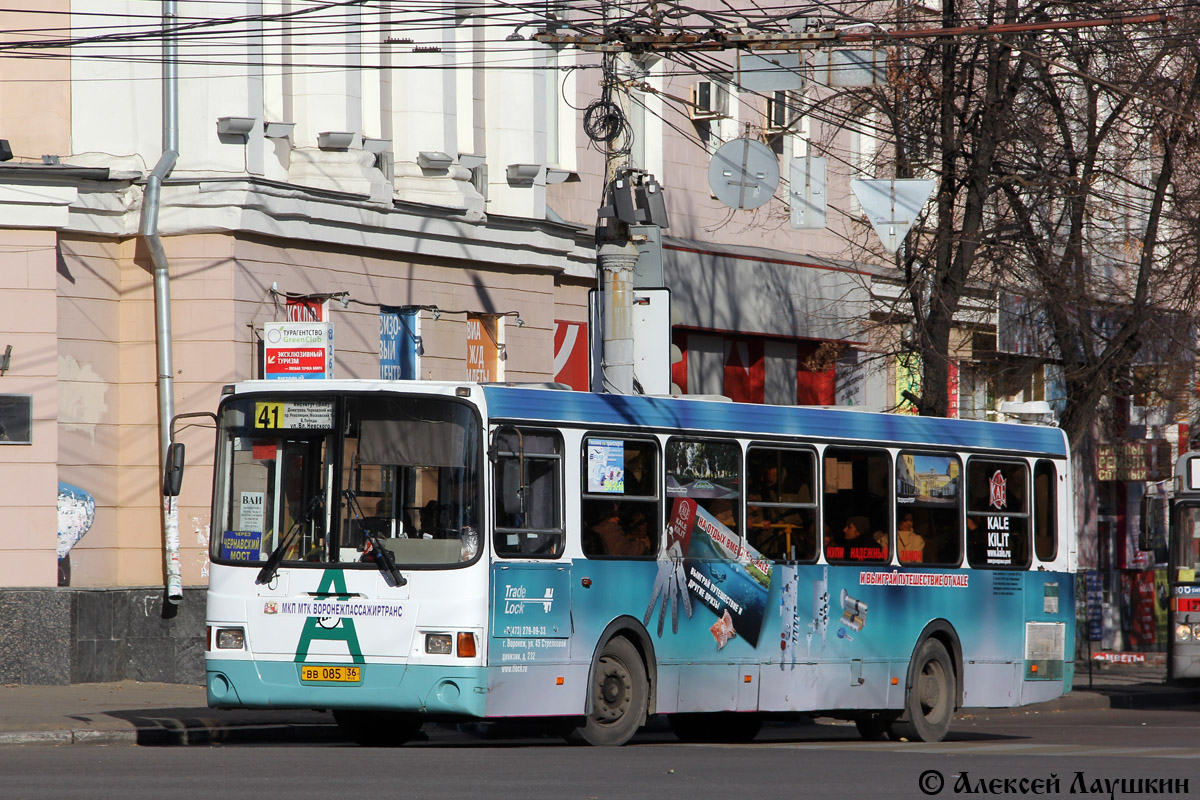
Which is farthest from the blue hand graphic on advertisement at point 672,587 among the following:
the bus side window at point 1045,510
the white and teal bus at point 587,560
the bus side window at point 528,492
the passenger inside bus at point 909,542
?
the bus side window at point 1045,510

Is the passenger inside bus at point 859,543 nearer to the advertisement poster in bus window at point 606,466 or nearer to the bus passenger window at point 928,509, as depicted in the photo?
the bus passenger window at point 928,509

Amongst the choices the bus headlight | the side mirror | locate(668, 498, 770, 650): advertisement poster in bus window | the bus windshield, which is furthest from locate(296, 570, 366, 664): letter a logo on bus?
locate(668, 498, 770, 650): advertisement poster in bus window

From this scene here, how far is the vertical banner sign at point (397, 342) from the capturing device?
22750 millimetres

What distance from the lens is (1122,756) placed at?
14.0 m

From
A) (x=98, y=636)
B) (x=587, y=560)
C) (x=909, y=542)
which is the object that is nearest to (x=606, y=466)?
(x=587, y=560)

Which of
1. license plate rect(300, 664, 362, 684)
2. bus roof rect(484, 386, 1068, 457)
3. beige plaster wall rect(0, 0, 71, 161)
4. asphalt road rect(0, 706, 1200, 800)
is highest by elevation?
beige plaster wall rect(0, 0, 71, 161)

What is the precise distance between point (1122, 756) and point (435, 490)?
16.7 ft

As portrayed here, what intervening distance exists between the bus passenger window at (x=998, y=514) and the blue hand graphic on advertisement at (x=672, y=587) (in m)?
3.61

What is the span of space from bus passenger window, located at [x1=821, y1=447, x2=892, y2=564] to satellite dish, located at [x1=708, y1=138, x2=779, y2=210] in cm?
563

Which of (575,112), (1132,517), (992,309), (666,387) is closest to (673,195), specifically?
(575,112)

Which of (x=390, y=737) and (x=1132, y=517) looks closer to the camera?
(x=390, y=737)

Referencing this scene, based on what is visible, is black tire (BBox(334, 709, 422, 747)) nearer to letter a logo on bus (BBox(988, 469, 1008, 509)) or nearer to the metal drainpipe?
the metal drainpipe

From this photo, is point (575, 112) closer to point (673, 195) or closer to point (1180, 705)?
point (673, 195)

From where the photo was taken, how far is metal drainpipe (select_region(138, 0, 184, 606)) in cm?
2027
